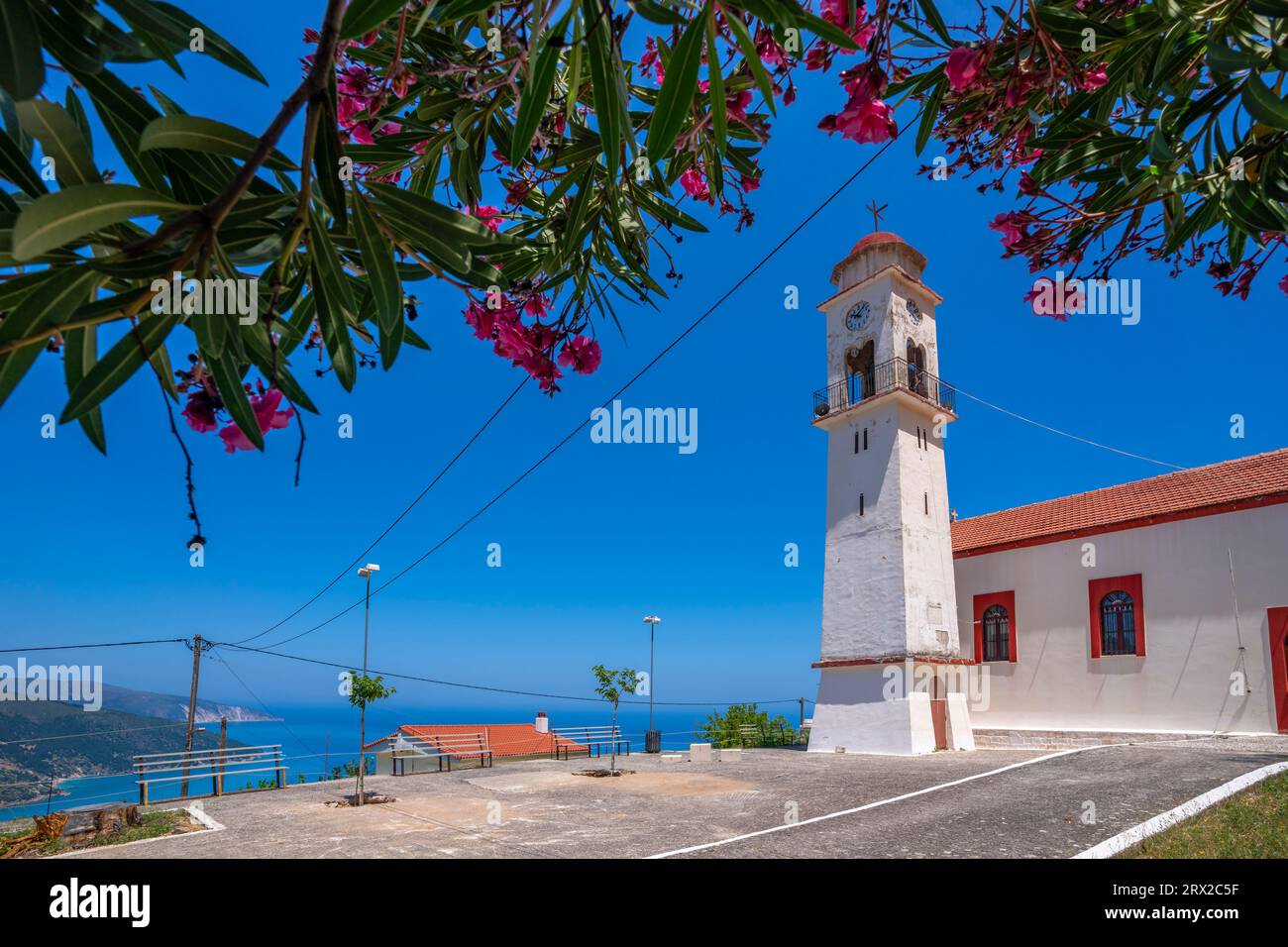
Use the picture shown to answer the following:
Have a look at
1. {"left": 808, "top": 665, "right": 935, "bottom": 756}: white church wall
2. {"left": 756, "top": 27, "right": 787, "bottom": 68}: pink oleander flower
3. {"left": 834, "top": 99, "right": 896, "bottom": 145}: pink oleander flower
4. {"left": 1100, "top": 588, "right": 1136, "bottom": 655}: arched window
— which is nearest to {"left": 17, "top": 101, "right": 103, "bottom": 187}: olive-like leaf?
{"left": 834, "top": 99, "right": 896, "bottom": 145}: pink oleander flower

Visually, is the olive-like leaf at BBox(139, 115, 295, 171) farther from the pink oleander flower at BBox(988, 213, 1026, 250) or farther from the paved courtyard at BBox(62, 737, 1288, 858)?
the paved courtyard at BBox(62, 737, 1288, 858)

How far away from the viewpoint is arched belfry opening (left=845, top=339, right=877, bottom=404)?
755 inches

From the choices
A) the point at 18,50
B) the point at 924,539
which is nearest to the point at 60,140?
the point at 18,50

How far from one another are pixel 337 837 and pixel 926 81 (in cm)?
887

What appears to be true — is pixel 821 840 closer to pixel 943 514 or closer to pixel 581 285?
pixel 581 285

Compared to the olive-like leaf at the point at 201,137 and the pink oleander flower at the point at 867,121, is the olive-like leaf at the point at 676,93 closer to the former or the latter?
the olive-like leaf at the point at 201,137

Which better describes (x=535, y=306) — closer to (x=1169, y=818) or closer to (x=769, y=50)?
(x=769, y=50)

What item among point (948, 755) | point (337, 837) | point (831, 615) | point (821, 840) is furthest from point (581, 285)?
point (831, 615)

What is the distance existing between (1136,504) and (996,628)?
15.6ft

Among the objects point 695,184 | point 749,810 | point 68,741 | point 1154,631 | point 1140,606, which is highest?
point 695,184

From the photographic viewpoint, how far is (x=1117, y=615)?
56.3 ft

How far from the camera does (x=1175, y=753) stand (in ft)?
41.5

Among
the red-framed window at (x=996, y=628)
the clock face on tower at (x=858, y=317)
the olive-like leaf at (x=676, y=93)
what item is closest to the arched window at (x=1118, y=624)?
the red-framed window at (x=996, y=628)

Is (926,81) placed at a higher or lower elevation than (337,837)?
higher
